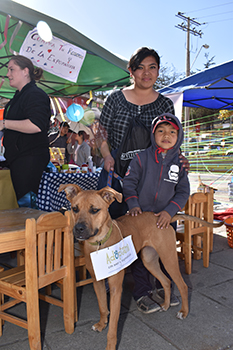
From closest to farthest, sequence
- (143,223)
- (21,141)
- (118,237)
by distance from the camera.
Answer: (118,237) → (143,223) → (21,141)

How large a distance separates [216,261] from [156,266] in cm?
170

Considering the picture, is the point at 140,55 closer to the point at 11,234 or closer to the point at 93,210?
the point at 93,210

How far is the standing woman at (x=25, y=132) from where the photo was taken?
117 inches

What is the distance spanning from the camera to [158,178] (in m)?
2.56

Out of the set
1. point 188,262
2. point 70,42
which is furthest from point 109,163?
point 70,42

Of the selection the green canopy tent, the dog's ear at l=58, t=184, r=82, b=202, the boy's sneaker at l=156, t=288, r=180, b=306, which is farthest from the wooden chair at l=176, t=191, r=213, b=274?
the green canopy tent

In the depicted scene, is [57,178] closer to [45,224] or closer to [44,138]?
[44,138]

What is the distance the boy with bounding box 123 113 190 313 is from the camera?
2.52 metres

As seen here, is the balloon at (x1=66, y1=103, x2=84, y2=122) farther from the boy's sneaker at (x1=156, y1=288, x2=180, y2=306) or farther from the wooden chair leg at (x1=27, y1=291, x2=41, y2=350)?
the wooden chair leg at (x1=27, y1=291, x2=41, y2=350)

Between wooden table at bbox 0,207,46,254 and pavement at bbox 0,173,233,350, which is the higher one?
wooden table at bbox 0,207,46,254

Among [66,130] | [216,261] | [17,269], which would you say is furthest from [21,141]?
[66,130]

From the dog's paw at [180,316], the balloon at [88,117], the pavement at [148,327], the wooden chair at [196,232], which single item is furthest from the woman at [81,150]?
the dog's paw at [180,316]

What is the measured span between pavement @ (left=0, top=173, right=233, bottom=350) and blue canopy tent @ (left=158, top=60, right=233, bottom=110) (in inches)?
176

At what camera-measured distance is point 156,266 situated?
8.50ft
